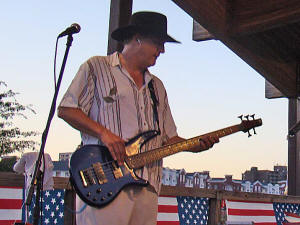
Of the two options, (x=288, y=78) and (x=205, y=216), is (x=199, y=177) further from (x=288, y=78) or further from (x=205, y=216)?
(x=205, y=216)

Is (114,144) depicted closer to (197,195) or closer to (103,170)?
(103,170)

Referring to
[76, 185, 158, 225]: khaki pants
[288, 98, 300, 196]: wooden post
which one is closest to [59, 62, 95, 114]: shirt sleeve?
[76, 185, 158, 225]: khaki pants

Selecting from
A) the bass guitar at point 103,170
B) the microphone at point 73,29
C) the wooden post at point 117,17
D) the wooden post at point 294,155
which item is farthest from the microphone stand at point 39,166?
the wooden post at point 294,155

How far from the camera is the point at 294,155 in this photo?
260 inches

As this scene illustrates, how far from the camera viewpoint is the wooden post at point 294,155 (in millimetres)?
6574

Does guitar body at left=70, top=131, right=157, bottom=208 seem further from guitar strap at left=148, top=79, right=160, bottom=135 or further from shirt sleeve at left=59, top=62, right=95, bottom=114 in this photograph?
guitar strap at left=148, top=79, right=160, bottom=135

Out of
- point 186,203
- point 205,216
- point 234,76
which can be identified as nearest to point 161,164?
point 186,203

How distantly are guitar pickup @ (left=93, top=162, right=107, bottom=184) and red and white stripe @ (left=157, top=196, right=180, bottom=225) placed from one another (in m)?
1.80

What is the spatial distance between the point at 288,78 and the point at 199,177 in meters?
2.14

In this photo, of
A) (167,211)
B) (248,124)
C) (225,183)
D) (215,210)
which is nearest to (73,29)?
(248,124)

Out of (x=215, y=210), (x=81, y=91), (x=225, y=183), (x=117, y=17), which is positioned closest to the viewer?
(x=81, y=91)

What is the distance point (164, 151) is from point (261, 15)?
9.30 ft

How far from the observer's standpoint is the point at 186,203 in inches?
163

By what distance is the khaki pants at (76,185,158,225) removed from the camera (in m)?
1.98
